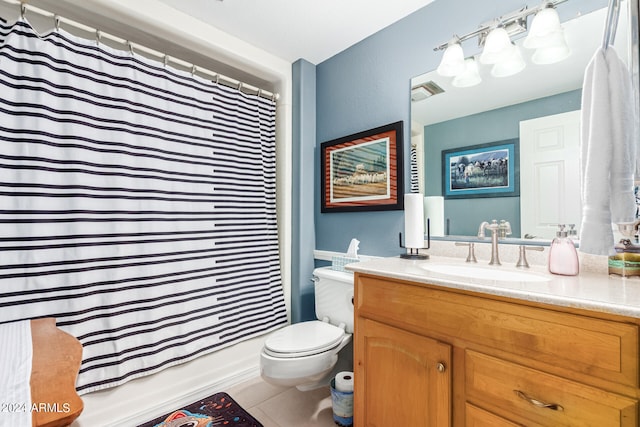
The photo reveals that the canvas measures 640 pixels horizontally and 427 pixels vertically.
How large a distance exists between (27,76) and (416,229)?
6.45 ft

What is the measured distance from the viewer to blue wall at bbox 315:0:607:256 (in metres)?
1.62

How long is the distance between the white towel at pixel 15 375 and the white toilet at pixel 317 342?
96cm

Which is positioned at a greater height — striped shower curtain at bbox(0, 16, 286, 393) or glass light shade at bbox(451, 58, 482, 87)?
glass light shade at bbox(451, 58, 482, 87)

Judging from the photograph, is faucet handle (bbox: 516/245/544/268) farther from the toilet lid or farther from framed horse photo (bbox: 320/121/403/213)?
the toilet lid

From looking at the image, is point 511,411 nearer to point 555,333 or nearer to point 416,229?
point 555,333

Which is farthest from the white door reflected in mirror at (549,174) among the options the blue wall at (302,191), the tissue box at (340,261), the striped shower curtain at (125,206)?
the striped shower curtain at (125,206)

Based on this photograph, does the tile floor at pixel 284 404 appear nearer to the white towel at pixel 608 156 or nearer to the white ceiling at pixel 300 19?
the white towel at pixel 608 156

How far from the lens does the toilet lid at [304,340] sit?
1537mm

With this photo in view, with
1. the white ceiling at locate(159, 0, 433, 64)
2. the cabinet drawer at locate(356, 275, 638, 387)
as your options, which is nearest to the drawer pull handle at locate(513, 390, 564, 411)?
the cabinet drawer at locate(356, 275, 638, 387)

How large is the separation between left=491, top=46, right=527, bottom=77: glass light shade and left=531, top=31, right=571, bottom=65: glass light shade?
0.17ft

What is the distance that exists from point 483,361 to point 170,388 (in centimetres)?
167

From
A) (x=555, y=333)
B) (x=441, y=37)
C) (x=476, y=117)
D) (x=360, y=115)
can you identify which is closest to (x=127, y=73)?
(x=360, y=115)

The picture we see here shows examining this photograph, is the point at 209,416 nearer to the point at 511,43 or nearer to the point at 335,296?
the point at 335,296

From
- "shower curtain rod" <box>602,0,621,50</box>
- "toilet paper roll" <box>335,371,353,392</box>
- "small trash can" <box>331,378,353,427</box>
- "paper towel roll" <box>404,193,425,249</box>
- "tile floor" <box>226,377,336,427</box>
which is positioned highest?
"shower curtain rod" <box>602,0,621,50</box>
